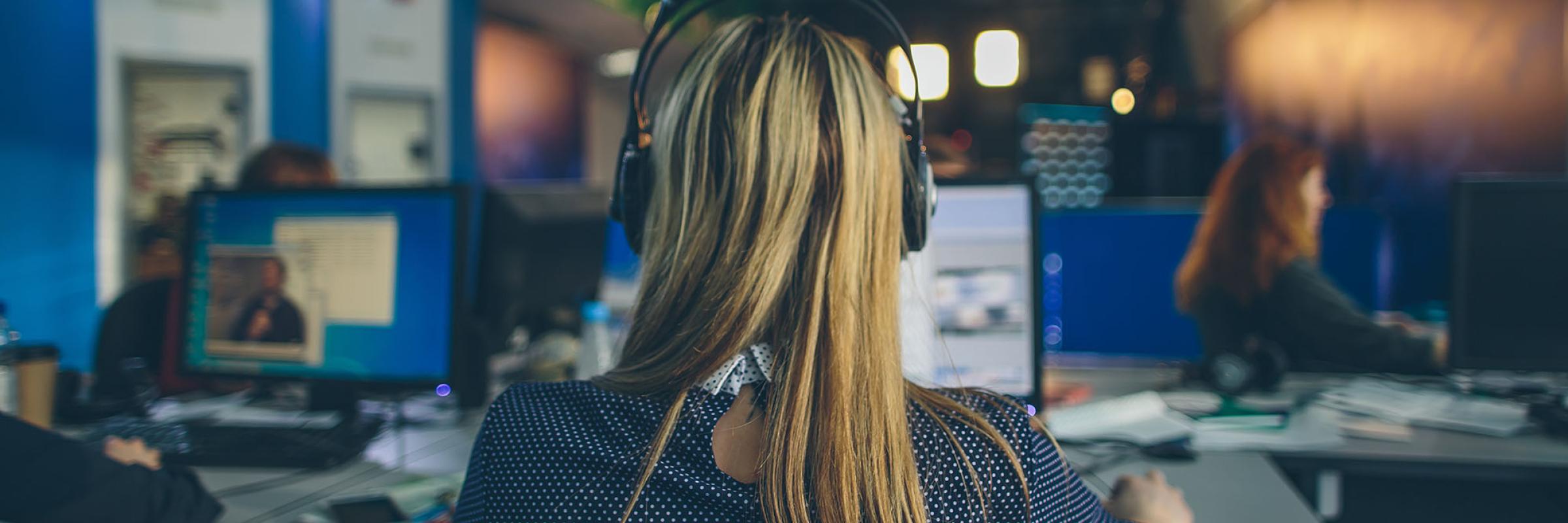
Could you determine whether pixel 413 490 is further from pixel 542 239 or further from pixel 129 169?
pixel 129 169

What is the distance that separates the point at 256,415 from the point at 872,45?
4.56 feet

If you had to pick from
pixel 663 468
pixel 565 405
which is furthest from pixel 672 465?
pixel 565 405

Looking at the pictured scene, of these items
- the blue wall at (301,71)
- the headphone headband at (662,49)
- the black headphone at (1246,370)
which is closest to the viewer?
the headphone headband at (662,49)

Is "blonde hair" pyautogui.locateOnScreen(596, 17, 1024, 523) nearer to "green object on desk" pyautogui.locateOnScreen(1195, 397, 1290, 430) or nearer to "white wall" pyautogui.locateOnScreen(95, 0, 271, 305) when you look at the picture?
"green object on desk" pyautogui.locateOnScreen(1195, 397, 1290, 430)

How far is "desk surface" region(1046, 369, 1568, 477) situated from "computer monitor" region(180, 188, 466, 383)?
1.37 metres

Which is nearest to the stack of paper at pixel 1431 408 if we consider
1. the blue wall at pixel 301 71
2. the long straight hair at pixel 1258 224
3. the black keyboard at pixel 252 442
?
the long straight hair at pixel 1258 224

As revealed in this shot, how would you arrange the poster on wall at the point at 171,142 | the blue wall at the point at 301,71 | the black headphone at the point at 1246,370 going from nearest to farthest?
the black headphone at the point at 1246,370 < the poster on wall at the point at 171,142 < the blue wall at the point at 301,71

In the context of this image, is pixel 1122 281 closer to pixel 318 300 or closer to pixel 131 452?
pixel 318 300

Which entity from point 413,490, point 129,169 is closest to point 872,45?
point 413,490

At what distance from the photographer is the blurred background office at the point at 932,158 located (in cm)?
150

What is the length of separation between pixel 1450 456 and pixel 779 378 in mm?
1278

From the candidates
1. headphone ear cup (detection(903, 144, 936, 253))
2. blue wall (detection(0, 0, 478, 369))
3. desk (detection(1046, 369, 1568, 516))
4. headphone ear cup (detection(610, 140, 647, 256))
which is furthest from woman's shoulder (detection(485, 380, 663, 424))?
blue wall (detection(0, 0, 478, 369))

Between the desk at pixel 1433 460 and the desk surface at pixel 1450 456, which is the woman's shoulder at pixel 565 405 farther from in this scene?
the desk surface at pixel 1450 456

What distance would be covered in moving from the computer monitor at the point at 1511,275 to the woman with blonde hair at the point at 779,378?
4.26 ft
